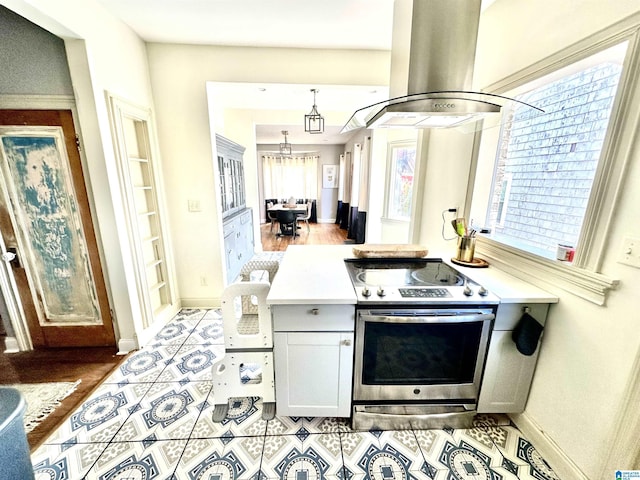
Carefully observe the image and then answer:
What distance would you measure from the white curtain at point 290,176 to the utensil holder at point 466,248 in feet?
22.6

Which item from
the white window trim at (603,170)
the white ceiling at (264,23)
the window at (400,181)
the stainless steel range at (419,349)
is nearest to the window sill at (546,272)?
the white window trim at (603,170)

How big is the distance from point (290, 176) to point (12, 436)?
8.04 meters

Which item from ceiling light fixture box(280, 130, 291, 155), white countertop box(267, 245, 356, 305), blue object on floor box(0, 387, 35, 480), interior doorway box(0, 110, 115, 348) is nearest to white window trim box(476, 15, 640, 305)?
white countertop box(267, 245, 356, 305)

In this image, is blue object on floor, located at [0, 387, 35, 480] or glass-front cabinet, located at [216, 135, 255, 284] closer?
blue object on floor, located at [0, 387, 35, 480]

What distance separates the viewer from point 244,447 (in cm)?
146

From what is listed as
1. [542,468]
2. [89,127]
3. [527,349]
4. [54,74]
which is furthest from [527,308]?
[54,74]

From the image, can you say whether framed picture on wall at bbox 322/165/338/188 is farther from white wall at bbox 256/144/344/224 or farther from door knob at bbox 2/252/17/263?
door knob at bbox 2/252/17/263

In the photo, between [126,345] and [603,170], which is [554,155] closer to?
[603,170]

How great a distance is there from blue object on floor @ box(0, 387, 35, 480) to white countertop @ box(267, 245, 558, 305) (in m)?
0.91

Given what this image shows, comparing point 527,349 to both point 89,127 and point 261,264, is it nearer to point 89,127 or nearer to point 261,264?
point 261,264

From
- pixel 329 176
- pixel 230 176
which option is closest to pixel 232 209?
pixel 230 176

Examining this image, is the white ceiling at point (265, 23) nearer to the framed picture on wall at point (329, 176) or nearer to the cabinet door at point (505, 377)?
the cabinet door at point (505, 377)

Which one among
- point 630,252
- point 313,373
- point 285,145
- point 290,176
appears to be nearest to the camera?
point 630,252

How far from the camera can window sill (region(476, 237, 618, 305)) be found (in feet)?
3.77
